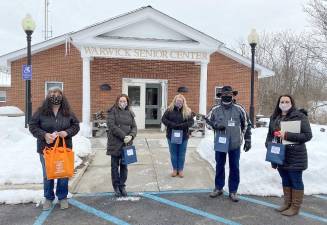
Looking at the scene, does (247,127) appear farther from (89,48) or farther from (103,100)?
(103,100)

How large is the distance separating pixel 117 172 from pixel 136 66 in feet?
27.9

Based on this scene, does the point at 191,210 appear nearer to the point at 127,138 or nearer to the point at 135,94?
the point at 127,138

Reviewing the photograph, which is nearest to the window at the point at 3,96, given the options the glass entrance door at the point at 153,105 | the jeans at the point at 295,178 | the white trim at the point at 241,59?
the glass entrance door at the point at 153,105

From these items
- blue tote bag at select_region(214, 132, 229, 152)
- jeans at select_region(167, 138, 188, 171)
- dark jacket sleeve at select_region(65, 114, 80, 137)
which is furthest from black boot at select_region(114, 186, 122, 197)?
blue tote bag at select_region(214, 132, 229, 152)

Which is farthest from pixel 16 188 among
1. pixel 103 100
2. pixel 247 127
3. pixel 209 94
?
pixel 209 94

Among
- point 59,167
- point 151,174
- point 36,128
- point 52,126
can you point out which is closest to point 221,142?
point 151,174

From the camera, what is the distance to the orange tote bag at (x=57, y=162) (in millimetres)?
5004

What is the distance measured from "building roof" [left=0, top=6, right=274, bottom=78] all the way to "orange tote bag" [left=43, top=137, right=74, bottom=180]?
24.1 ft

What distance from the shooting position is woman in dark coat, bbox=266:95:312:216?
504cm

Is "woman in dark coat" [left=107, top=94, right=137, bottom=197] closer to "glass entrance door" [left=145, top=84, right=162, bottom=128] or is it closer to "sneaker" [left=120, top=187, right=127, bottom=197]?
"sneaker" [left=120, top=187, right=127, bottom=197]

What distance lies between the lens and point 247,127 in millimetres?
5793

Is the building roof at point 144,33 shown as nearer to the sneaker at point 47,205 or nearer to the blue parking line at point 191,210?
the blue parking line at point 191,210

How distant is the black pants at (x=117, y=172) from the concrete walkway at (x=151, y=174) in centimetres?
48

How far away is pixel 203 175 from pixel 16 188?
3.64 metres
